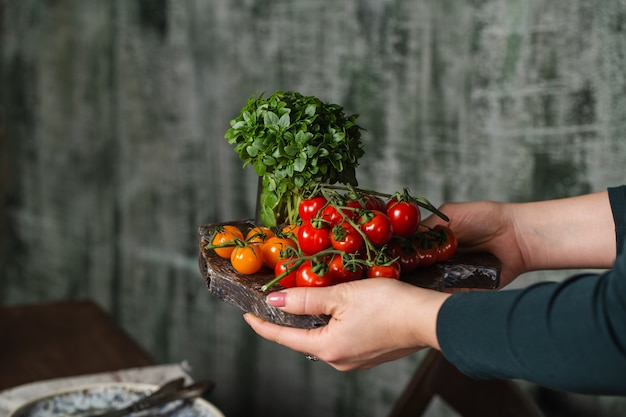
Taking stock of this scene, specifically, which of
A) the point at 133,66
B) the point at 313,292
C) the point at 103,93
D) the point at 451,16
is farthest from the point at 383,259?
the point at 103,93

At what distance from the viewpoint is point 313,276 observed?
108cm

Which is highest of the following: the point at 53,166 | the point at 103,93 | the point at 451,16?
the point at 451,16

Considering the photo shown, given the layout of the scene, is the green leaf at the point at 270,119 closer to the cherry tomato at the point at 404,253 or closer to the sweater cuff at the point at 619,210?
the cherry tomato at the point at 404,253

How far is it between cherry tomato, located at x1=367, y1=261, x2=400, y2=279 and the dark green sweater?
16 cm

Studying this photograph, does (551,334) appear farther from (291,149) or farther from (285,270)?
(291,149)

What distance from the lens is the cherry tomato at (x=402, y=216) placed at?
1.21 meters

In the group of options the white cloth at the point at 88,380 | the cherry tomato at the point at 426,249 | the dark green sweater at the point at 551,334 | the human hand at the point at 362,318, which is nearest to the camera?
the dark green sweater at the point at 551,334

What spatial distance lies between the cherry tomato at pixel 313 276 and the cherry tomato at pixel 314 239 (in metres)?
0.04

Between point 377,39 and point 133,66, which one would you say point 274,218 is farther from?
point 133,66

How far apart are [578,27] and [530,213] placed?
65cm

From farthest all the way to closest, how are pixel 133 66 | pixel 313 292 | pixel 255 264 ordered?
pixel 133 66
pixel 255 264
pixel 313 292

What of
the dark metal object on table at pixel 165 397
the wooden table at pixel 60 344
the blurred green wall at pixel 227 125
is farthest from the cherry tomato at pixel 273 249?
the blurred green wall at pixel 227 125

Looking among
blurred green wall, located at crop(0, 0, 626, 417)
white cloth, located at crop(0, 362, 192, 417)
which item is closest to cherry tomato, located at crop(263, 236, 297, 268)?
white cloth, located at crop(0, 362, 192, 417)

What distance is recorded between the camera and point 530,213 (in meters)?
1.50
